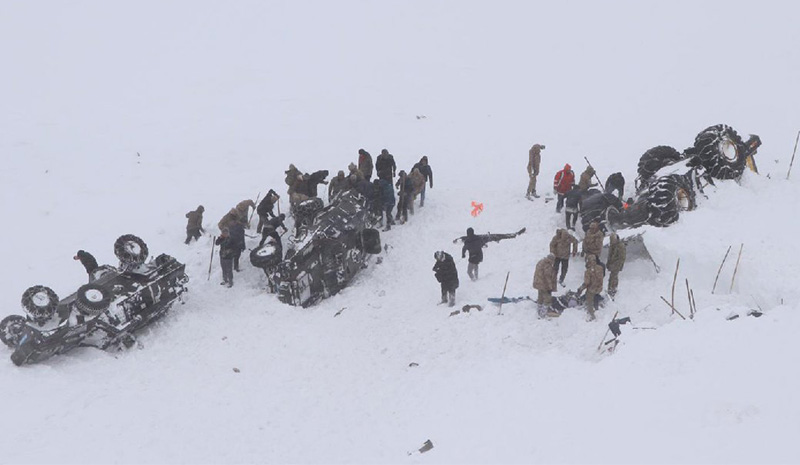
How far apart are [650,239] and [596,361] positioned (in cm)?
349

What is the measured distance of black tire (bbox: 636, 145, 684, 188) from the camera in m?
16.0

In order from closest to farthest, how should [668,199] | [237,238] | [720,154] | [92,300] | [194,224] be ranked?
[92,300] < [668,199] < [237,238] < [720,154] < [194,224]

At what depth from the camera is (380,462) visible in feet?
31.8

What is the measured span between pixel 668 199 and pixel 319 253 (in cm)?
754

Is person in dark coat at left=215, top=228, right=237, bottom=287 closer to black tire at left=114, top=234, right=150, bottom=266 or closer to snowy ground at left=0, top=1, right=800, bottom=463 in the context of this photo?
snowy ground at left=0, top=1, right=800, bottom=463

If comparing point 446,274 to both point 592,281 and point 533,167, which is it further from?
point 533,167

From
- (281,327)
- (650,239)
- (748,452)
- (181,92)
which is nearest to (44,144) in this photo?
(181,92)

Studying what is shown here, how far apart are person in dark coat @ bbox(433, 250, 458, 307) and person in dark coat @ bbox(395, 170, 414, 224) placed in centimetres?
398

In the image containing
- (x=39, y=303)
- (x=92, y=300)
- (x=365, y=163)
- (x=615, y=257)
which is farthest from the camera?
(x=365, y=163)

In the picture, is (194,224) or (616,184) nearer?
(194,224)

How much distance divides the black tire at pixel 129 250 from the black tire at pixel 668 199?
1076 cm

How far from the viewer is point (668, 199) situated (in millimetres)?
13859

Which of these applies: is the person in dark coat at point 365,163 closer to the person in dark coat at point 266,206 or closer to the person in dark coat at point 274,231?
the person in dark coat at point 266,206

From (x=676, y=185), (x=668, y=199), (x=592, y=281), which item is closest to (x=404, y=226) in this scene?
(x=592, y=281)
